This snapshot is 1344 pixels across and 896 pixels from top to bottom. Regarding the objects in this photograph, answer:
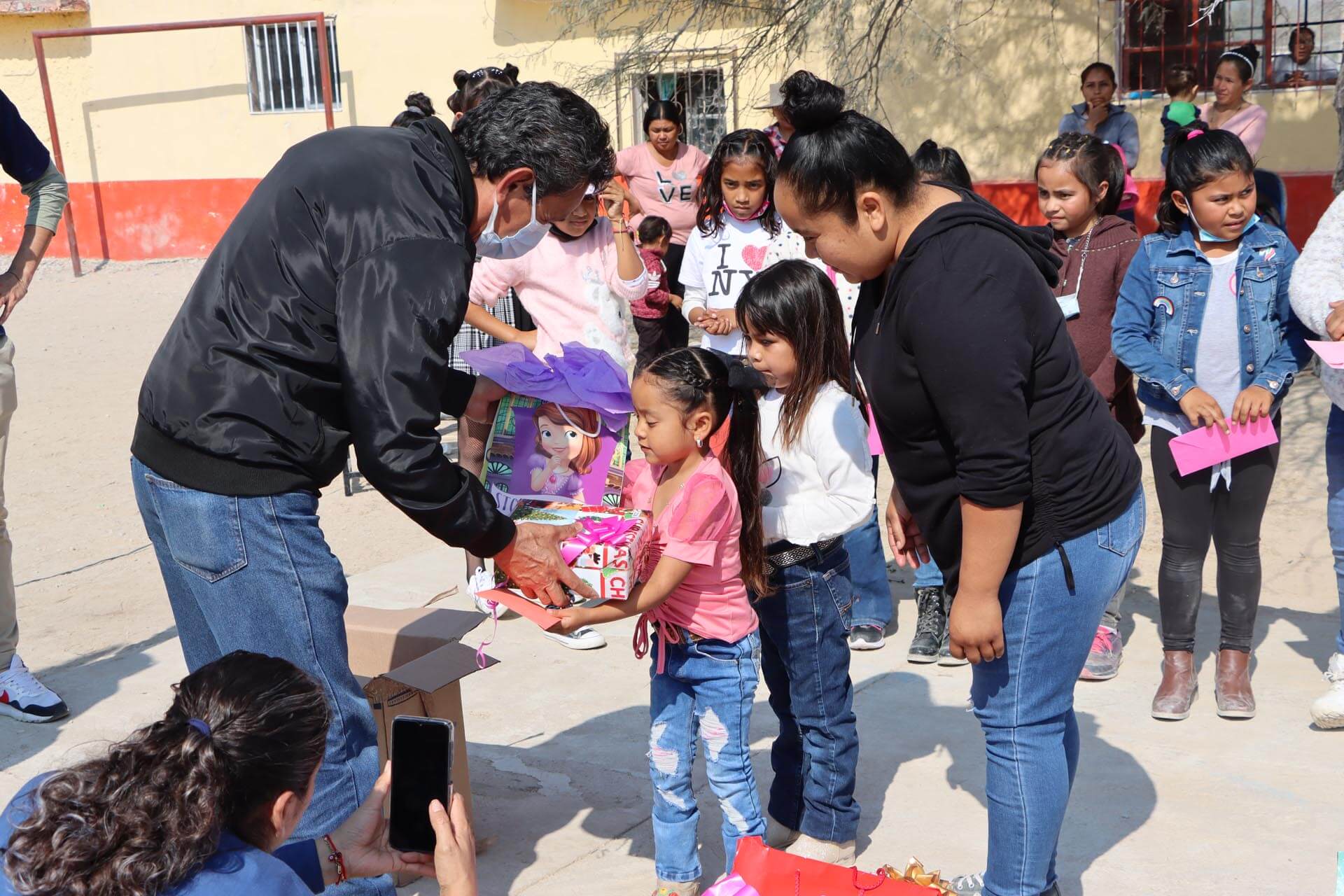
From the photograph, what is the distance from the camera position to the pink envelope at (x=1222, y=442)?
12.5ft

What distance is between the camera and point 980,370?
7.13 feet

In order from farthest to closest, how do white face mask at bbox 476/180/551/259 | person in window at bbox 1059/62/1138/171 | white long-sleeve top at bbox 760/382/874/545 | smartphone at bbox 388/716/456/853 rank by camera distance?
person in window at bbox 1059/62/1138/171 < white long-sleeve top at bbox 760/382/874/545 < white face mask at bbox 476/180/551/259 < smartphone at bbox 388/716/456/853

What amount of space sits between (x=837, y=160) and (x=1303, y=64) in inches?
371

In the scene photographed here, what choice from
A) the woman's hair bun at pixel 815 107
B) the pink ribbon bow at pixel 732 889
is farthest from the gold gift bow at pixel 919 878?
the woman's hair bun at pixel 815 107

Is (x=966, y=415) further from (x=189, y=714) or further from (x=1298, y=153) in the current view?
(x=1298, y=153)

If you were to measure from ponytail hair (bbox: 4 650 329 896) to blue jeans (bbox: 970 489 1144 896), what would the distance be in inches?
52.6

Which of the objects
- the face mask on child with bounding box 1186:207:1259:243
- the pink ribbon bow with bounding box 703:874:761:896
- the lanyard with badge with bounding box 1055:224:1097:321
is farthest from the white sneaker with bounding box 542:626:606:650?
the face mask on child with bounding box 1186:207:1259:243

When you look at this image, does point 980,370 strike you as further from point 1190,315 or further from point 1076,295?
point 1076,295

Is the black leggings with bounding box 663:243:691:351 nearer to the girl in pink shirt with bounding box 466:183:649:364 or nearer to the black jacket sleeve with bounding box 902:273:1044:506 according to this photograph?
the girl in pink shirt with bounding box 466:183:649:364

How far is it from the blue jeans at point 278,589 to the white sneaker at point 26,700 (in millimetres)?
2121

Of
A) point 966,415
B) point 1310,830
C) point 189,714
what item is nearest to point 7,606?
point 189,714

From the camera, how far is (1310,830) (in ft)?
10.7

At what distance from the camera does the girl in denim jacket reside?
12.6 ft

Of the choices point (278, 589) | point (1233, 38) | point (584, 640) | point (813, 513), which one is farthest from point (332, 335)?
point (1233, 38)
